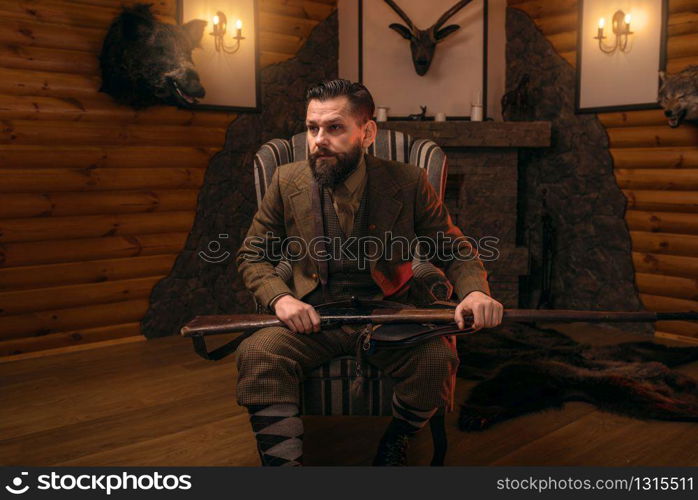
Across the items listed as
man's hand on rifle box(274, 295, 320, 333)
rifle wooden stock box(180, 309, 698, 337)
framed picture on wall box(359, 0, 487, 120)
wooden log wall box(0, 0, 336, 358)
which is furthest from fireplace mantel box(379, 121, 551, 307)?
man's hand on rifle box(274, 295, 320, 333)

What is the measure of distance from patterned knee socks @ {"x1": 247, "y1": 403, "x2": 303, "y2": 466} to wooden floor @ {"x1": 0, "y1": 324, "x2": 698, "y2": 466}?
0.51 metres

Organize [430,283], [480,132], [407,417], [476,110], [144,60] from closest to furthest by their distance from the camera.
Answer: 1. [407,417]
2. [430,283]
3. [144,60]
4. [480,132]
5. [476,110]

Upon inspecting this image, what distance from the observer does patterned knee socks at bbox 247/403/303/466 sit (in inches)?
71.2

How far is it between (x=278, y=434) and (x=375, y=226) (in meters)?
0.75

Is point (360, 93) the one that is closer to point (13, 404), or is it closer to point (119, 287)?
point (13, 404)

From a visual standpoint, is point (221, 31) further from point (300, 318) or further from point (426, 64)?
point (300, 318)

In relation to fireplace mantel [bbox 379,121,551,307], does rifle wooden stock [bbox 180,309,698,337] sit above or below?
below

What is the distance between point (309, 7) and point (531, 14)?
1.53 meters

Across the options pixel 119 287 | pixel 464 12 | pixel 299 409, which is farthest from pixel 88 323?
pixel 464 12

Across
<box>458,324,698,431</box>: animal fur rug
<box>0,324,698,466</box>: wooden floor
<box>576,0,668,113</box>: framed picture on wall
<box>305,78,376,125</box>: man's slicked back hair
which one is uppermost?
<box>576,0,668,113</box>: framed picture on wall

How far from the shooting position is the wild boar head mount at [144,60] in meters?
3.50

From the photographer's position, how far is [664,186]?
3.88 metres

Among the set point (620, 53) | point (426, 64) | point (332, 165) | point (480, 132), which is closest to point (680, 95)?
point (620, 53)

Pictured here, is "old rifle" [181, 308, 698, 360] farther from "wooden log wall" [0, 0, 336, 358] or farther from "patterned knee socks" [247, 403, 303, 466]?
"wooden log wall" [0, 0, 336, 358]
